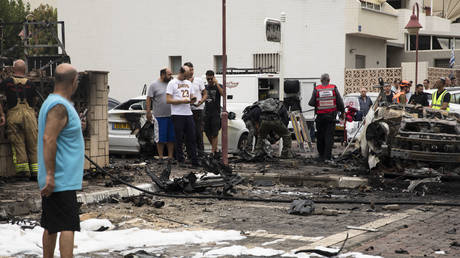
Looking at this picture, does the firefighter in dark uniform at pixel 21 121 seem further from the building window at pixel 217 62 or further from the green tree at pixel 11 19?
the green tree at pixel 11 19

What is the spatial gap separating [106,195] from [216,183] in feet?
5.62

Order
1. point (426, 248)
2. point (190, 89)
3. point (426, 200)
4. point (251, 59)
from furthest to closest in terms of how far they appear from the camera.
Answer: point (251, 59) < point (190, 89) < point (426, 200) < point (426, 248)

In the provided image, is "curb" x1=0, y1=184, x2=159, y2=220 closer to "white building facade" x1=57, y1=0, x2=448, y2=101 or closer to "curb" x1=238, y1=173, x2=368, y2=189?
"curb" x1=238, y1=173, x2=368, y2=189

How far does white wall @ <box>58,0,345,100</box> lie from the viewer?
31.0 metres

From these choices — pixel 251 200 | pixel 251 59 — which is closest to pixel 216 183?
pixel 251 200

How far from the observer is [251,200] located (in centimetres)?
948

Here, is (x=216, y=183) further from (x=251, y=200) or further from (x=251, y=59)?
(x=251, y=59)

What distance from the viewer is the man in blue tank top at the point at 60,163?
519 centimetres

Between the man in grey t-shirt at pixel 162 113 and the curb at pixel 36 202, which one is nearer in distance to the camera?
the curb at pixel 36 202

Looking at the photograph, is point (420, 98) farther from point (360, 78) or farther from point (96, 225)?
point (360, 78)

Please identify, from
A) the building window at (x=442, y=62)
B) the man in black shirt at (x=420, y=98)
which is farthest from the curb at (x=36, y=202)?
the building window at (x=442, y=62)

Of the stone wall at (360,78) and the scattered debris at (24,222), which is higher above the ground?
the stone wall at (360,78)

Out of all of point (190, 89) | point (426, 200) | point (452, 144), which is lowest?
point (426, 200)

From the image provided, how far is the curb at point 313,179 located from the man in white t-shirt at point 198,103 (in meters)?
2.50
